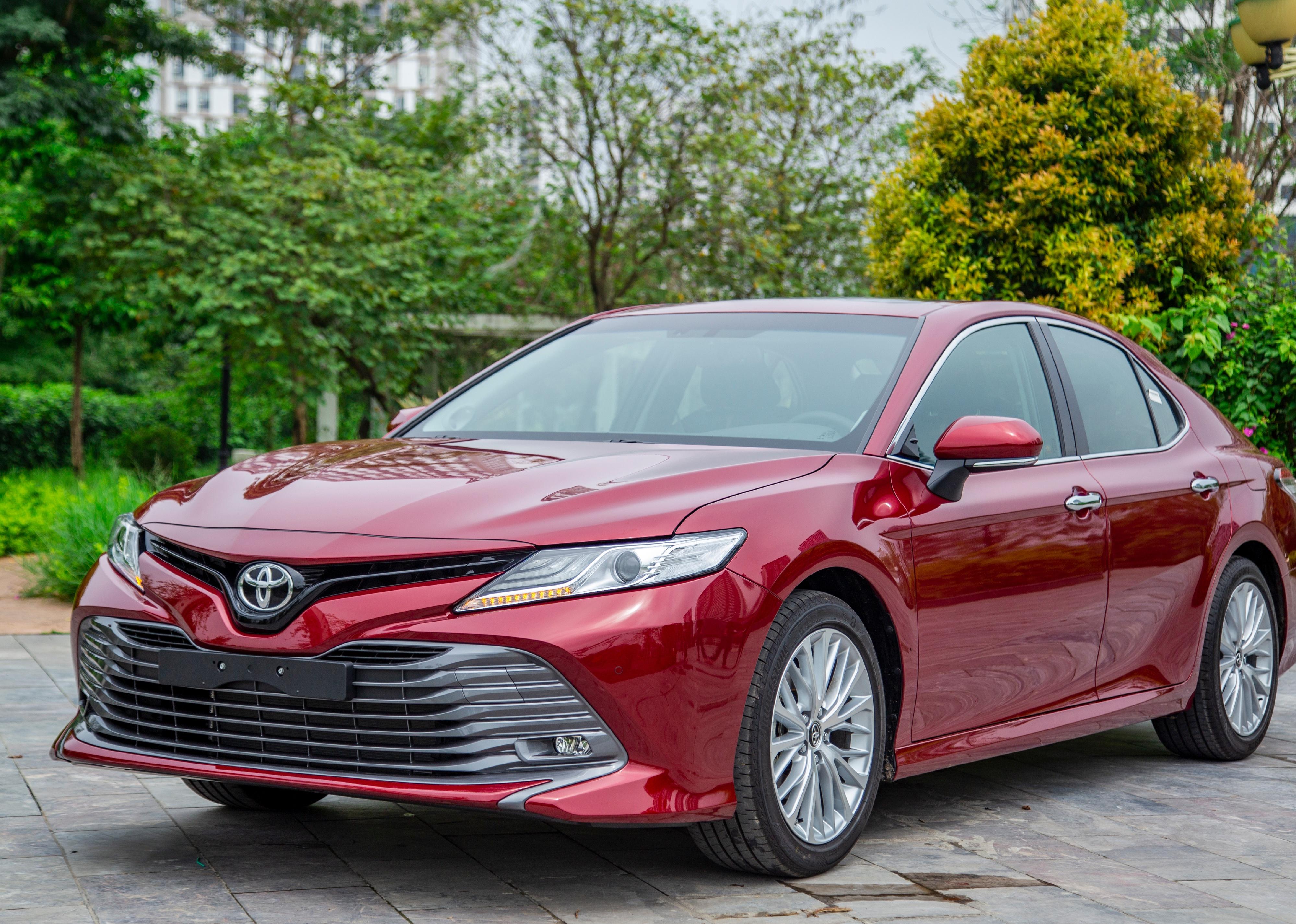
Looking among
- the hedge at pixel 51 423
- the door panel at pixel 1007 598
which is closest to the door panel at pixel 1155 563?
the door panel at pixel 1007 598

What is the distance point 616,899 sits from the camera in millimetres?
3980

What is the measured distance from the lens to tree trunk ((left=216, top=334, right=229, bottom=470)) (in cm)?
1419

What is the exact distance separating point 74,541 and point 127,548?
672cm

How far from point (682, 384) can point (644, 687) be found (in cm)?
162

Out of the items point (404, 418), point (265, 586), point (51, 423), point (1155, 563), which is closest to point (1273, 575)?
point (1155, 563)

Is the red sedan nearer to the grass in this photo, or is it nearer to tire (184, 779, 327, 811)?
tire (184, 779, 327, 811)

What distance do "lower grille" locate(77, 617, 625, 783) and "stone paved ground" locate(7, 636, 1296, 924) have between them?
38cm

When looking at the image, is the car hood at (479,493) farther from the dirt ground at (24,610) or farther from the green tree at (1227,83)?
the green tree at (1227,83)

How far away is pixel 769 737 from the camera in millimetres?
3928

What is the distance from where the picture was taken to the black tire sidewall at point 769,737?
391 centimetres

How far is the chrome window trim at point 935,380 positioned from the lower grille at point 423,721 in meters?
1.38

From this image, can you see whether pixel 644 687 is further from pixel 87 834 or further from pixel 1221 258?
pixel 1221 258

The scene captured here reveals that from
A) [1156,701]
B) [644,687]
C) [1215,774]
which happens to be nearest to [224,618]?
[644,687]

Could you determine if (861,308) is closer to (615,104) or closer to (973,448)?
(973,448)
